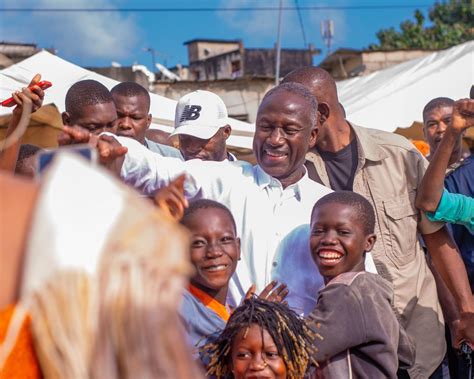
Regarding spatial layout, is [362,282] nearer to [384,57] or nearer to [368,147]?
[368,147]

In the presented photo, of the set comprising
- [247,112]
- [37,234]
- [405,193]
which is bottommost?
[37,234]

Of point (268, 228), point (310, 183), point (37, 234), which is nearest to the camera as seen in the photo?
point (37, 234)

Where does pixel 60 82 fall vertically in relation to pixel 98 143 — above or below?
above

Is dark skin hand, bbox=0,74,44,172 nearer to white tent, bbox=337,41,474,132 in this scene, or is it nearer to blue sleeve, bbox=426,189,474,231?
blue sleeve, bbox=426,189,474,231

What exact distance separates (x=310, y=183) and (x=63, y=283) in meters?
2.41

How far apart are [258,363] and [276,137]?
3.13 ft

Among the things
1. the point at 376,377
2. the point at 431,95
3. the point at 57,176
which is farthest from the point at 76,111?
the point at 431,95

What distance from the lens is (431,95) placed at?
10070 mm

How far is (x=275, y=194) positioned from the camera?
131 inches

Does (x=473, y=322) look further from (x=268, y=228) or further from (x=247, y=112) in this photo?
(x=247, y=112)

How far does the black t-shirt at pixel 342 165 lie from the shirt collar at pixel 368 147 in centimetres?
4

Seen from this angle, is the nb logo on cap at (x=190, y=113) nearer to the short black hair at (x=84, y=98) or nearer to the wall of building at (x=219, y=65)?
the short black hair at (x=84, y=98)

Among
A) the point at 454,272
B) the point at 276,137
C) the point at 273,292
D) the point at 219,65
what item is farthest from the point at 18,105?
the point at 219,65

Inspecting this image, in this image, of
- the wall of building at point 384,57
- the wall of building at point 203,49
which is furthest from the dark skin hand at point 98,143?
the wall of building at point 203,49
